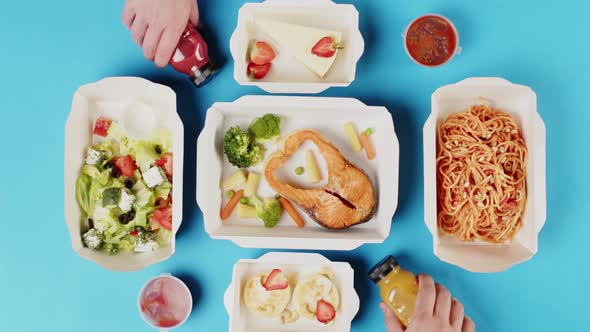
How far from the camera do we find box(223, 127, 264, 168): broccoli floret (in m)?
2.07

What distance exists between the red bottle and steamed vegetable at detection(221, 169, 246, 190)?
434 millimetres

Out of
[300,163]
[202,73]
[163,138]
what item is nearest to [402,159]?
[300,163]

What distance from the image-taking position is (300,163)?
2197mm

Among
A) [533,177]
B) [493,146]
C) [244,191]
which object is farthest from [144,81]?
[533,177]

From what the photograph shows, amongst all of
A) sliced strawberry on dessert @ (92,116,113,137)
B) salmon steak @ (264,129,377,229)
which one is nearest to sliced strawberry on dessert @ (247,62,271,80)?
salmon steak @ (264,129,377,229)

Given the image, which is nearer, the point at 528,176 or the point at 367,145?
the point at 528,176

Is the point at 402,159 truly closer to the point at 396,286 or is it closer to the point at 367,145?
the point at 367,145

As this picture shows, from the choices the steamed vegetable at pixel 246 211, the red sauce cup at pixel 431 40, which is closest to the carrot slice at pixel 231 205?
the steamed vegetable at pixel 246 211

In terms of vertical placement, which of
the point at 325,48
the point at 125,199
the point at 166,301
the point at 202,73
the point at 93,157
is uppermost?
the point at 325,48

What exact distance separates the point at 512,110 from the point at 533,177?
0.31 m

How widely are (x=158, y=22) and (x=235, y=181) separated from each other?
0.73 meters

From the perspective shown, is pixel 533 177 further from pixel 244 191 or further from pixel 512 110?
pixel 244 191

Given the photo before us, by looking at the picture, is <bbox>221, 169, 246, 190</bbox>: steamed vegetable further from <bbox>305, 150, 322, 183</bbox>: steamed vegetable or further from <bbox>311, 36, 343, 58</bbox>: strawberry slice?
<bbox>311, 36, 343, 58</bbox>: strawberry slice

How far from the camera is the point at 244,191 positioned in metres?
2.19
